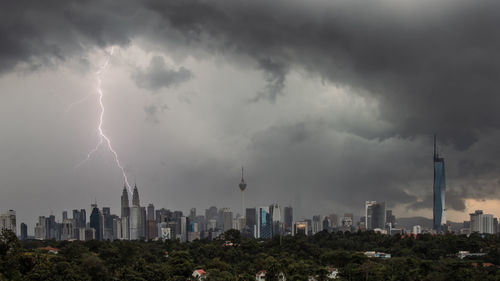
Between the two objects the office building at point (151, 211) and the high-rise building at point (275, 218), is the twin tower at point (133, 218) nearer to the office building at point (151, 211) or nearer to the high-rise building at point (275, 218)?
the office building at point (151, 211)

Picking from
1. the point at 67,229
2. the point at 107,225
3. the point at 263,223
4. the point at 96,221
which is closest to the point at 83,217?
the point at 67,229

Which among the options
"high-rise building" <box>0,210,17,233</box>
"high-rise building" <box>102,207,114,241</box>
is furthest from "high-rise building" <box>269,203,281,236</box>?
"high-rise building" <box>0,210,17,233</box>

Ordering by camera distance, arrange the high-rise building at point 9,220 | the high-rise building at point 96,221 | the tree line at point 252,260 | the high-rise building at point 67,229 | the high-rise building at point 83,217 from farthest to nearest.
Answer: the high-rise building at point 83,217 → the high-rise building at point 67,229 → the high-rise building at point 96,221 → the high-rise building at point 9,220 → the tree line at point 252,260

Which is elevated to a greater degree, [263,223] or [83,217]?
[83,217]

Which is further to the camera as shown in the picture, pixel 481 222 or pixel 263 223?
pixel 263 223

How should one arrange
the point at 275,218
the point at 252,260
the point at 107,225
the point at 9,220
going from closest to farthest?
1. the point at 252,260
2. the point at 9,220
3. the point at 107,225
4. the point at 275,218

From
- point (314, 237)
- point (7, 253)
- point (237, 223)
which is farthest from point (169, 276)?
point (237, 223)

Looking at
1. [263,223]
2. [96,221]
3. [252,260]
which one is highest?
[252,260]

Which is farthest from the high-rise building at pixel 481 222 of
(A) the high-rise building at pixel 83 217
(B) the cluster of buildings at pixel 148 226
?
(A) the high-rise building at pixel 83 217

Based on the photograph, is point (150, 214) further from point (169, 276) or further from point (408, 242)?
point (169, 276)

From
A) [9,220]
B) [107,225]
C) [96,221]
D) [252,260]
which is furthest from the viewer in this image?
[107,225]

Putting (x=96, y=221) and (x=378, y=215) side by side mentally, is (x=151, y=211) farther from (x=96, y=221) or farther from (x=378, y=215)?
(x=378, y=215)
